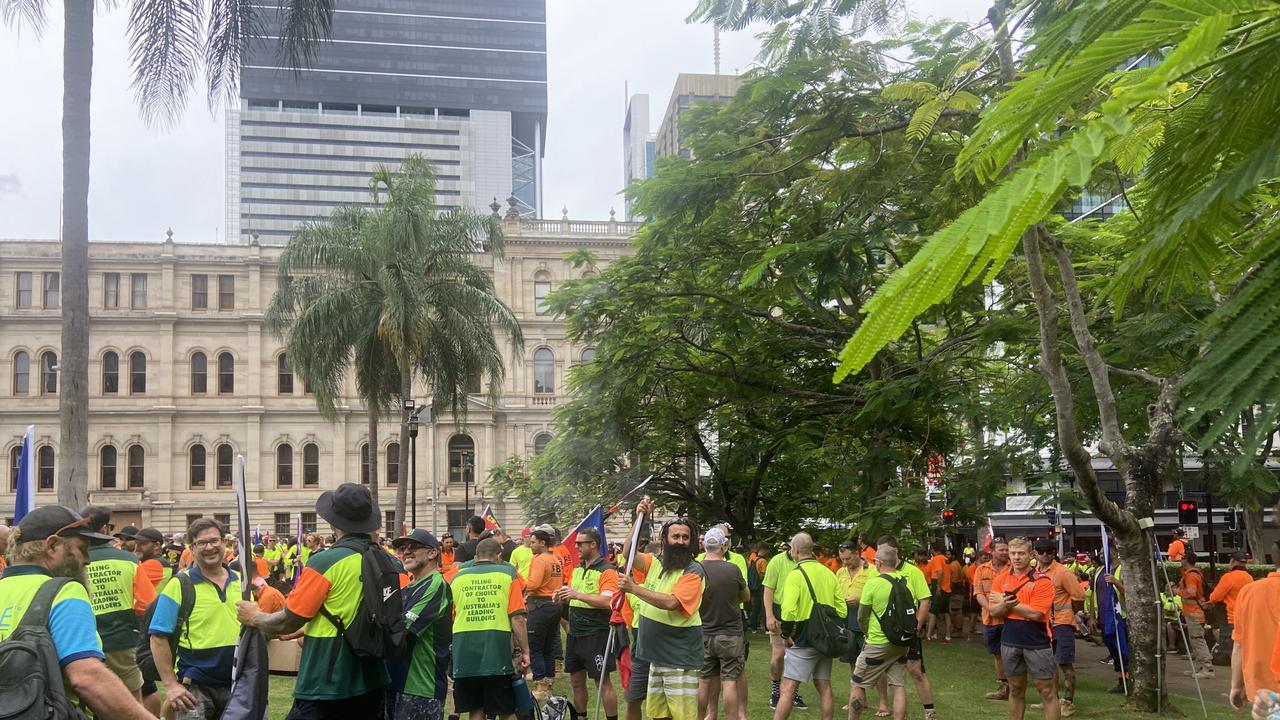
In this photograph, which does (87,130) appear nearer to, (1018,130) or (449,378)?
(1018,130)

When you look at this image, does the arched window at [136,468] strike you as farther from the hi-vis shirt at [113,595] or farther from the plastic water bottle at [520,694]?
the plastic water bottle at [520,694]

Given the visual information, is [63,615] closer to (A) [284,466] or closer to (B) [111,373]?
(A) [284,466]

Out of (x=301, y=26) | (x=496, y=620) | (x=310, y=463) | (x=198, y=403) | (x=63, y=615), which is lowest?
(x=496, y=620)

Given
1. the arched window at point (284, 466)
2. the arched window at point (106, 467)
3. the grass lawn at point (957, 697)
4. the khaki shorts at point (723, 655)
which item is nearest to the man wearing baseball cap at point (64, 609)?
the khaki shorts at point (723, 655)

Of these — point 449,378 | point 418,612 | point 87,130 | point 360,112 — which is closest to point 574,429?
point 449,378

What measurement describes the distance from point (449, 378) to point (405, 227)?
3809 millimetres

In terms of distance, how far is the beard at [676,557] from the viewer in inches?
318

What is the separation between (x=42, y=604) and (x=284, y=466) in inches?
2097

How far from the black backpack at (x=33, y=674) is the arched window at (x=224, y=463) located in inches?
2087

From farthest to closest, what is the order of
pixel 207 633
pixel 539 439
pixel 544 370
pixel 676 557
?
1. pixel 544 370
2. pixel 539 439
3. pixel 676 557
4. pixel 207 633

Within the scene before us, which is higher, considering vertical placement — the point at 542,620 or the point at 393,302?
the point at 393,302

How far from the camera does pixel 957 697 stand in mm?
13578

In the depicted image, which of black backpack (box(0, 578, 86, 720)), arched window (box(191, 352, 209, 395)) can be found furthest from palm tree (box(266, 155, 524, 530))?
arched window (box(191, 352, 209, 395))

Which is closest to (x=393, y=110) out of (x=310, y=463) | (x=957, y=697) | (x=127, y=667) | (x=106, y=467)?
(x=310, y=463)
